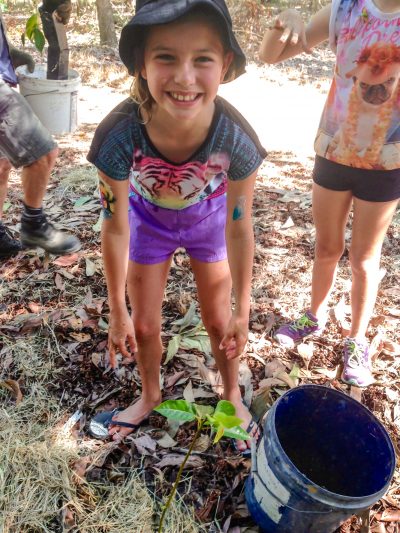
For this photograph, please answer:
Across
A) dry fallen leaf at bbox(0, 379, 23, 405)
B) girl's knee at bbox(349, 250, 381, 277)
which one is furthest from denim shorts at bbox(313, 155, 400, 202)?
dry fallen leaf at bbox(0, 379, 23, 405)

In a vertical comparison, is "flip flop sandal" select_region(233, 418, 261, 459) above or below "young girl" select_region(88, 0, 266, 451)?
below

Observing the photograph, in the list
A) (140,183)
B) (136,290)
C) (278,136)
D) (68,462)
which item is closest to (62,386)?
(68,462)

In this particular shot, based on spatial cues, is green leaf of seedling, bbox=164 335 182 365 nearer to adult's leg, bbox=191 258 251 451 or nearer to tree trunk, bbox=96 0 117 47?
adult's leg, bbox=191 258 251 451

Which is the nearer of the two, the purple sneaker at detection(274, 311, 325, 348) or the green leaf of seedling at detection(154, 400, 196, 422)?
the green leaf of seedling at detection(154, 400, 196, 422)

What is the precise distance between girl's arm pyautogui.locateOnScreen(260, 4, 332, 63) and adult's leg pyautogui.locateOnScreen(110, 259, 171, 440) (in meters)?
1.04

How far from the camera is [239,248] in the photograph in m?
1.93

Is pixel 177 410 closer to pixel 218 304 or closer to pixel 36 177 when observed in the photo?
pixel 218 304

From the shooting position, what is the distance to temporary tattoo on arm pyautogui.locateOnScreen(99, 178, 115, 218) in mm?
1781

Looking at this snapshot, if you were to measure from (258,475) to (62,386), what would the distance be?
49.2 inches

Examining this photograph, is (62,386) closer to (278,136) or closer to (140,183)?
(140,183)

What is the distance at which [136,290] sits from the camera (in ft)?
6.79

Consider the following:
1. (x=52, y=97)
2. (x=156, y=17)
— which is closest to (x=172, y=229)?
(x=156, y=17)

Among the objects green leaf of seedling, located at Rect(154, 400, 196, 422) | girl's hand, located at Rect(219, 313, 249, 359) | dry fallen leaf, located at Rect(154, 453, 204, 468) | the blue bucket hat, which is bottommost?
dry fallen leaf, located at Rect(154, 453, 204, 468)

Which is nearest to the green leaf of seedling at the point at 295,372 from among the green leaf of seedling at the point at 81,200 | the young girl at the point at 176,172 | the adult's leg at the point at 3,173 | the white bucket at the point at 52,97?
the young girl at the point at 176,172
